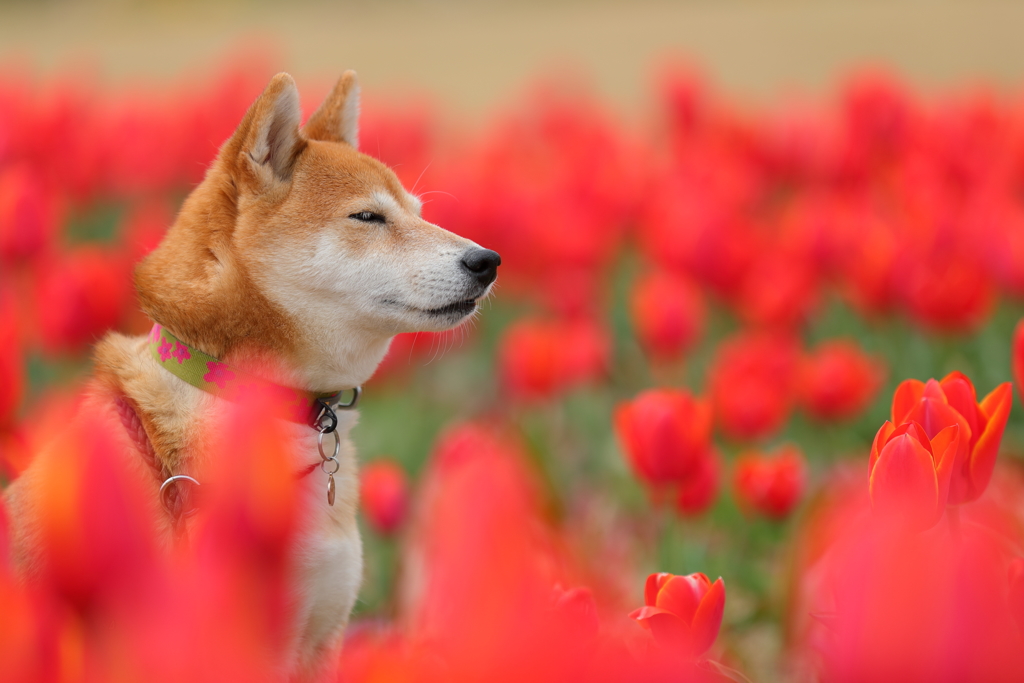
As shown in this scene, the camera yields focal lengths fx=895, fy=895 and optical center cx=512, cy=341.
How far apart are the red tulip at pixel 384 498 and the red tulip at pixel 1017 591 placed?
5.12 feet

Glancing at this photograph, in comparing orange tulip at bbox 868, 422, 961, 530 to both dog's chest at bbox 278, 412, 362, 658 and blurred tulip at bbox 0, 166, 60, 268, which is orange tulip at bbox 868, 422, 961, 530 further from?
blurred tulip at bbox 0, 166, 60, 268

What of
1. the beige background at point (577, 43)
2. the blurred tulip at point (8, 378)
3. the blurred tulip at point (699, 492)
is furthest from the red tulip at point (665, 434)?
the beige background at point (577, 43)

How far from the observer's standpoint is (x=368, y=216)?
1.96m

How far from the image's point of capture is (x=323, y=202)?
1.91m

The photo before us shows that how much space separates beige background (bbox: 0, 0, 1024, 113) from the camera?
11.9m

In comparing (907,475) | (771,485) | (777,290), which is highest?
(907,475)

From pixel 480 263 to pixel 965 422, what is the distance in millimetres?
990

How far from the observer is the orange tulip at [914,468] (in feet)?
3.78

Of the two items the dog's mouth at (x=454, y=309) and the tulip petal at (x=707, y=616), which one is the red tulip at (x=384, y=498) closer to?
the dog's mouth at (x=454, y=309)

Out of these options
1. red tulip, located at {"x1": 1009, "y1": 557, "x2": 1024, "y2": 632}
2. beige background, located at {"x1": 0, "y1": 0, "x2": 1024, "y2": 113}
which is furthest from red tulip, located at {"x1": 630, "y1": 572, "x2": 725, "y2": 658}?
beige background, located at {"x1": 0, "y1": 0, "x2": 1024, "y2": 113}

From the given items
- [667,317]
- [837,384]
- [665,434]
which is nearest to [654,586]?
[665,434]

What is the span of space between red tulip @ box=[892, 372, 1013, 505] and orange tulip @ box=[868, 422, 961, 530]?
0.19 feet

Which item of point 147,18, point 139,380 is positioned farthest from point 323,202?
point 147,18

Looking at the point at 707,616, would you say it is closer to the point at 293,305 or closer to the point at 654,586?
the point at 654,586
